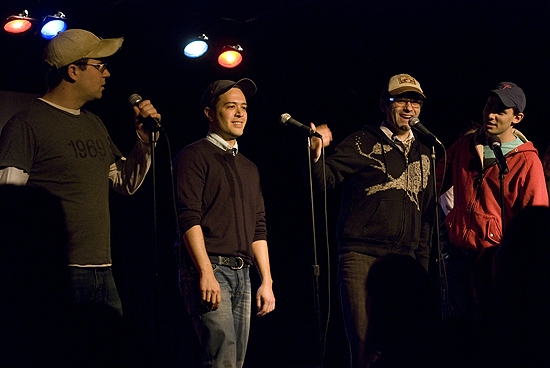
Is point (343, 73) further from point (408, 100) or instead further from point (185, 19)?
point (408, 100)

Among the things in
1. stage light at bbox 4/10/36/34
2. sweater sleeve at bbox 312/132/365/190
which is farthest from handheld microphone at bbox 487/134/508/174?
stage light at bbox 4/10/36/34

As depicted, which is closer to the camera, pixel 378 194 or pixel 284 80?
pixel 378 194

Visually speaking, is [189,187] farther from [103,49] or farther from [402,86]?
[402,86]

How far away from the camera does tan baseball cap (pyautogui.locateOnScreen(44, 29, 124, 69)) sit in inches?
134

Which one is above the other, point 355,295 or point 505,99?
point 505,99

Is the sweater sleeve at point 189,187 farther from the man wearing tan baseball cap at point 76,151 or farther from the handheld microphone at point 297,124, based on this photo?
the handheld microphone at point 297,124

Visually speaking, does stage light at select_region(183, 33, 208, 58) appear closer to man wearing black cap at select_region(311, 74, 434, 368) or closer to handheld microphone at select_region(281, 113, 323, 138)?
man wearing black cap at select_region(311, 74, 434, 368)

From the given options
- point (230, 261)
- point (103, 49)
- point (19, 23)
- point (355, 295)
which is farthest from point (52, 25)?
point (355, 295)

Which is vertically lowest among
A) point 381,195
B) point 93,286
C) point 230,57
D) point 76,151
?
point 93,286

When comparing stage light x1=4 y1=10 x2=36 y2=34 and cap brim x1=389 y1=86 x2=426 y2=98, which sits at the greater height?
stage light x1=4 y1=10 x2=36 y2=34

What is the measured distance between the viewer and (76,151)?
324 cm

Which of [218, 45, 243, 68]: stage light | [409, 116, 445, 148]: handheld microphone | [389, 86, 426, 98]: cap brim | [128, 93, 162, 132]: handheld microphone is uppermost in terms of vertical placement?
[218, 45, 243, 68]: stage light

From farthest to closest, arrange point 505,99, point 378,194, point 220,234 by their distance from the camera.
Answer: point 505,99
point 378,194
point 220,234

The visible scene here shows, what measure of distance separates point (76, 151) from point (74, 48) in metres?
0.50
